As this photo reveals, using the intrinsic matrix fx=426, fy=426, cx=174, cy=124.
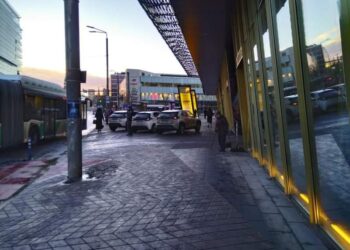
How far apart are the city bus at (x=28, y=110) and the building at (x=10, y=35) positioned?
2924cm

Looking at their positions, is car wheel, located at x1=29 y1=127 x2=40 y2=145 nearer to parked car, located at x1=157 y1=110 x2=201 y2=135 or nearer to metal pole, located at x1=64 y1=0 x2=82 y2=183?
metal pole, located at x1=64 y1=0 x2=82 y2=183

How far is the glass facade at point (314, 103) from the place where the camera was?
4.09m

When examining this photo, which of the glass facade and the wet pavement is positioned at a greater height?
the glass facade

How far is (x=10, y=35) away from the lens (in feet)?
184

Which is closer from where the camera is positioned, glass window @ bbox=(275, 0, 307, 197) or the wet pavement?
the wet pavement

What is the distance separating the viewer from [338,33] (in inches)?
156

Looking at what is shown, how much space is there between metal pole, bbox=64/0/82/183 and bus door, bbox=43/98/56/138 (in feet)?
36.5

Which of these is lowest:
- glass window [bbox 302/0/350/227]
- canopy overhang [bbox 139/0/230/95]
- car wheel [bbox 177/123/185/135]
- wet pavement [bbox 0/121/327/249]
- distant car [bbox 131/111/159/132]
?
wet pavement [bbox 0/121/327/249]

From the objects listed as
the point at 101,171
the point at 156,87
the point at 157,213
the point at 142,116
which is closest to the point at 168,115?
the point at 142,116

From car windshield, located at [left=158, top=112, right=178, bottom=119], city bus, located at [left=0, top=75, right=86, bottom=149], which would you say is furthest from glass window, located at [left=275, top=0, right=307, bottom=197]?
car windshield, located at [left=158, top=112, right=178, bottom=119]

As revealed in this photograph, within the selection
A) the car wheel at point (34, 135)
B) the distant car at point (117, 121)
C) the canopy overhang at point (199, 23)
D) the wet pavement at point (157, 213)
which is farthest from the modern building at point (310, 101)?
the distant car at point (117, 121)

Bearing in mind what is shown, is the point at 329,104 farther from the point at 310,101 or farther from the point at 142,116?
the point at 142,116

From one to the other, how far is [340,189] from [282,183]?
11.3ft

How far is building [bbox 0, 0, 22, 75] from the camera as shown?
5119 cm
